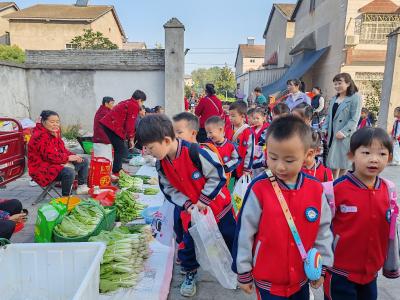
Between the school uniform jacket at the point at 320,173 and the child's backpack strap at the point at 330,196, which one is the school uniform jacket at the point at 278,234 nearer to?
the child's backpack strap at the point at 330,196

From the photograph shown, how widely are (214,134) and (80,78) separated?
8.23m

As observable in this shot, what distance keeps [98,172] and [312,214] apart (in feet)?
15.2

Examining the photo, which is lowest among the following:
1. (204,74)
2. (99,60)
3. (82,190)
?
(82,190)

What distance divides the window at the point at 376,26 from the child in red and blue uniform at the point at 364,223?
14909mm

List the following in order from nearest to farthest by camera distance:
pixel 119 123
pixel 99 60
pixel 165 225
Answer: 1. pixel 165 225
2. pixel 119 123
3. pixel 99 60

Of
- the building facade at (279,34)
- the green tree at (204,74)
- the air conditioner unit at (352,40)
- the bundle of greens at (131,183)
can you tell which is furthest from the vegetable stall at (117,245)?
the green tree at (204,74)

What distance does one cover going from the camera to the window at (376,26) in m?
14.4

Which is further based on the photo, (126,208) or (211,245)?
(126,208)

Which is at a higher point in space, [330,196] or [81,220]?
[330,196]

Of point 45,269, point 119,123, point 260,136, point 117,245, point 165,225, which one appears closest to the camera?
point 45,269

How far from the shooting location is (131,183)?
6.01 meters

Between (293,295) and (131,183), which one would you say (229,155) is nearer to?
(293,295)

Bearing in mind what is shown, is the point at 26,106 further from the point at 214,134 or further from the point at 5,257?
the point at 5,257

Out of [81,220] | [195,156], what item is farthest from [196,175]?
[81,220]
